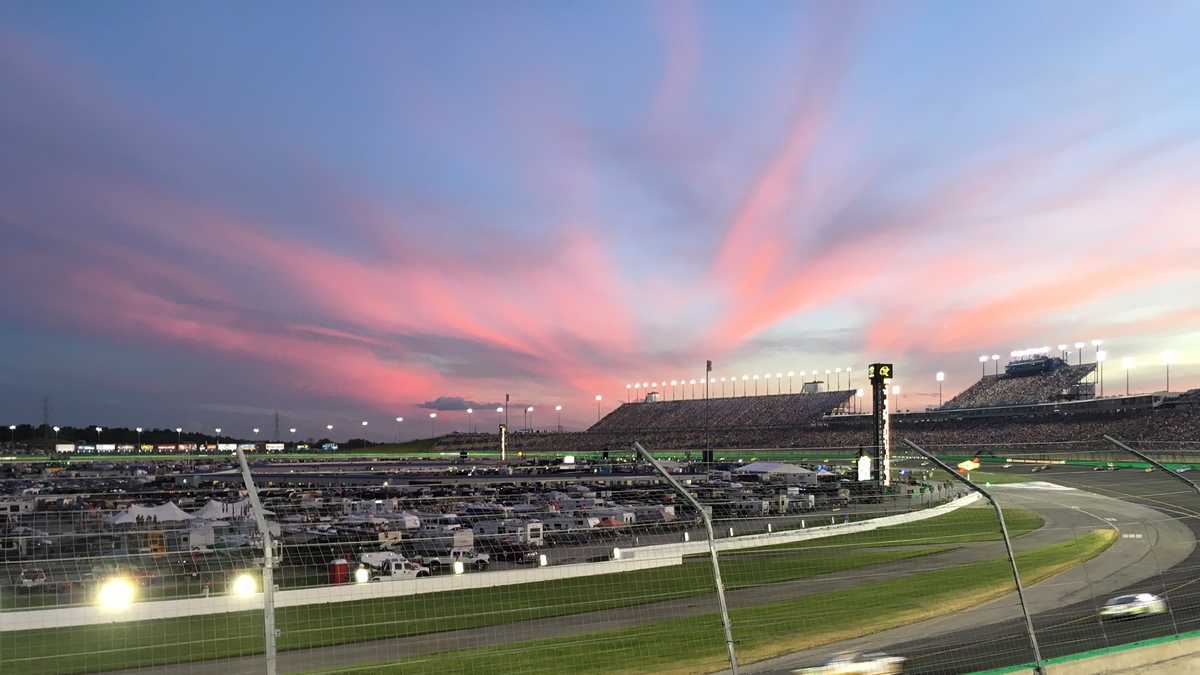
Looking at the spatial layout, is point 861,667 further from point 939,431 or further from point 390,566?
point 939,431

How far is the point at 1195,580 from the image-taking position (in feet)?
79.1

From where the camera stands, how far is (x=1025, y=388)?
14125 centimetres

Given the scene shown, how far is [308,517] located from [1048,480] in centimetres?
5838

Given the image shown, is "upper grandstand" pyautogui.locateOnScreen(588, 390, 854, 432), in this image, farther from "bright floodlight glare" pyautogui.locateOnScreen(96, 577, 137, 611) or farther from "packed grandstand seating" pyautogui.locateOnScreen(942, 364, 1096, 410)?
"bright floodlight glare" pyautogui.locateOnScreen(96, 577, 137, 611)

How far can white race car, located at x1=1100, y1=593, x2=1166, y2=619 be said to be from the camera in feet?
60.0

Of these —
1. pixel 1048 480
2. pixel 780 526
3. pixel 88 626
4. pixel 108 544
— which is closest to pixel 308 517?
pixel 108 544

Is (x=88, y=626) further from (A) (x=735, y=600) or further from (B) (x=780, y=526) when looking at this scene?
(B) (x=780, y=526)

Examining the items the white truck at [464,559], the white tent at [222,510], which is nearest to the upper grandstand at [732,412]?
the white tent at [222,510]

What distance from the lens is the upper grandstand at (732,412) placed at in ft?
520

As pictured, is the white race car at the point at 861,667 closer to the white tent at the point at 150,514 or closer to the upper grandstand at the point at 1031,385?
the white tent at the point at 150,514

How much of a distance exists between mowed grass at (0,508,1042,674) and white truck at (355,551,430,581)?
1.58 metres

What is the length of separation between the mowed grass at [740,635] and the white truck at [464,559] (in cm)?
887

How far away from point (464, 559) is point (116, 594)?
10.8 metres

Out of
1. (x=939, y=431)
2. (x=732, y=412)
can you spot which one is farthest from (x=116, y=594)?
(x=732, y=412)
